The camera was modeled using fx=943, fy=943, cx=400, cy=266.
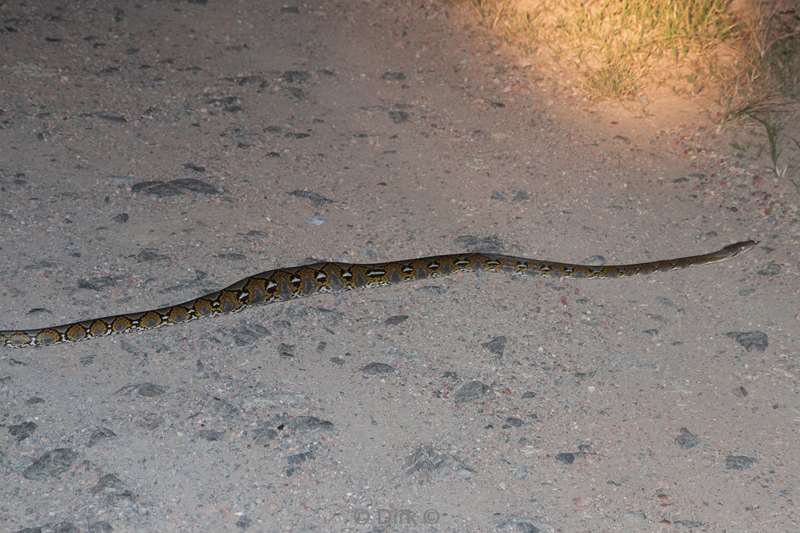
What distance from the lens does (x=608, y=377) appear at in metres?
5.84

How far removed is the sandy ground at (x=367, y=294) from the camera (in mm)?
4812

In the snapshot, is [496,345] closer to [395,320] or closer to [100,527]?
[395,320]

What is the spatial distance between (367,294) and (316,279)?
371 mm

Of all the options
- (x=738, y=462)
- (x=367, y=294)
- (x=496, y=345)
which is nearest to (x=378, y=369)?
(x=496, y=345)

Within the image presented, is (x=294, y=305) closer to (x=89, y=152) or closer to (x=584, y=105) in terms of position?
(x=89, y=152)

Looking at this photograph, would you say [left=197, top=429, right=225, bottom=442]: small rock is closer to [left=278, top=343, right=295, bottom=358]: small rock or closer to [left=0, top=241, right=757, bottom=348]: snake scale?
[left=278, top=343, right=295, bottom=358]: small rock

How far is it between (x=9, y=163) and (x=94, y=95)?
1457 millimetres

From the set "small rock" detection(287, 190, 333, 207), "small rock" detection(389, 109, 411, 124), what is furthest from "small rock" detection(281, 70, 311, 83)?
"small rock" detection(287, 190, 333, 207)

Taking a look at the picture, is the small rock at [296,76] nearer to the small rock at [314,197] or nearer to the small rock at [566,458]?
the small rock at [314,197]

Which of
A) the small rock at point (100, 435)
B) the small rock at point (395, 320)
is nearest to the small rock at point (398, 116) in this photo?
the small rock at point (395, 320)

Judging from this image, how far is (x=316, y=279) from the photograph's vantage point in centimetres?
652

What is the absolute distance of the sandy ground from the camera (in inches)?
189

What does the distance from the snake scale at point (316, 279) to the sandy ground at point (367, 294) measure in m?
0.10

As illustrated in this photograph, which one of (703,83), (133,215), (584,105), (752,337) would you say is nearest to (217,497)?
(133,215)
